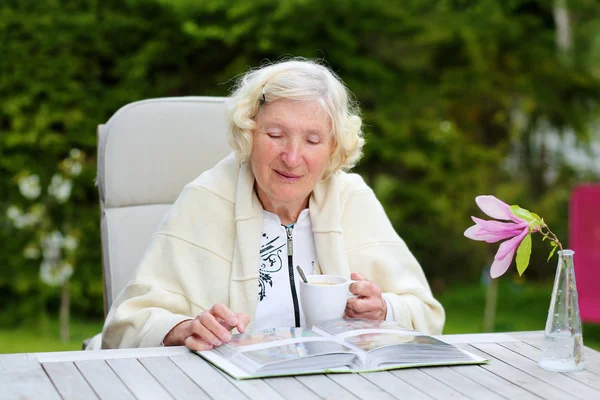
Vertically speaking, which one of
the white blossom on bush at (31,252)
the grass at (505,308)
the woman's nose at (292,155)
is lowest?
the grass at (505,308)

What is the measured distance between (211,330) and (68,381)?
1.03 ft

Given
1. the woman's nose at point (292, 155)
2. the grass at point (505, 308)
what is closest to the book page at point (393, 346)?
the woman's nose at point (292, 155)

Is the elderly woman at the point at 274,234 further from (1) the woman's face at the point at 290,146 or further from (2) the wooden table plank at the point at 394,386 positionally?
(2) the wooden table plank at the point at 394,386

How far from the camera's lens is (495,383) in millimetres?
1538

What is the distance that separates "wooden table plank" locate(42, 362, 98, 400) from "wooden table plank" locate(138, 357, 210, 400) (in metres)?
0.12

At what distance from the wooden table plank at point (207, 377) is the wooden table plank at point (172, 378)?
11 mm

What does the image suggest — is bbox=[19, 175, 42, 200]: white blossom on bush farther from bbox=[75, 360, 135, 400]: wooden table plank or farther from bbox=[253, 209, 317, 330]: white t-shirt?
bbox=[75, 360, 135, 400]: wooden table plank

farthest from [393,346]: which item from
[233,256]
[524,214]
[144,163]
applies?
[144,163]

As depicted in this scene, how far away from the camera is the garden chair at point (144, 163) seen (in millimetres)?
2502

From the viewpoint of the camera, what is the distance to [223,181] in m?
2.27

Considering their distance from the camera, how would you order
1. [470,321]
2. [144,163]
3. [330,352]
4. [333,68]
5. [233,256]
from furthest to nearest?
[470,321], [333,68], [144,163], [233,256], [330,352]

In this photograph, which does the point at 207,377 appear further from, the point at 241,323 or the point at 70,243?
the point at 70,243

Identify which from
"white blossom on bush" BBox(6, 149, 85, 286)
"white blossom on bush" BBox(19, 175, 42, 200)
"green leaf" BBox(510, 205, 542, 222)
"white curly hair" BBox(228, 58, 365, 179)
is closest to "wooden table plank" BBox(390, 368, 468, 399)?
"green leaf" BBox(510, 205, 542, 222)

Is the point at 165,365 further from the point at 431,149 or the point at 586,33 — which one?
the point at 586,33
